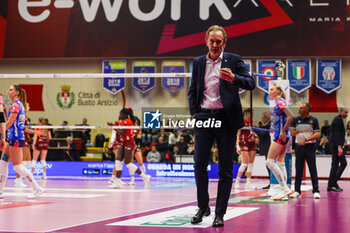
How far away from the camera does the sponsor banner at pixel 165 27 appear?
22.6 m

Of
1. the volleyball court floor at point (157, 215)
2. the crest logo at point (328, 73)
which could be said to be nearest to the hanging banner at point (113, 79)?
the crest logo at point (328, 73)

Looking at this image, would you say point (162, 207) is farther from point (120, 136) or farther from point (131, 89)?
point (131, 89)

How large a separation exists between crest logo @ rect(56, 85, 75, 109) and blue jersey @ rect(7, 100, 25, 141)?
574 inches

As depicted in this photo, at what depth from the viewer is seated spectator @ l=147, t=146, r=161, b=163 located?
19750 millimetres

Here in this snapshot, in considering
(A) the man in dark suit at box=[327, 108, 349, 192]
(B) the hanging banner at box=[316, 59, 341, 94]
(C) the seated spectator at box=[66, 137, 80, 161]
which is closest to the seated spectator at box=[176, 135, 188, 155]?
(C) the seated spectator at box=[66, 137, 80, 161]

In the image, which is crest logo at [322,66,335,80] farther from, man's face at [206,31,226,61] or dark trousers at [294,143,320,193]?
man's face at [206,31,226,61]

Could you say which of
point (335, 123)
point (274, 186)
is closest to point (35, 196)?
point (274, 186)

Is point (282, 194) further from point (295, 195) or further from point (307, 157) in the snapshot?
point (307, 157)

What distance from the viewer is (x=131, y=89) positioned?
80.9 feet

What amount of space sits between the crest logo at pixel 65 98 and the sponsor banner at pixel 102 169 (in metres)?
4.49

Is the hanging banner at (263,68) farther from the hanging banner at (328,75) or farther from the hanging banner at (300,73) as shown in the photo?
the hanging banner at (328,75)

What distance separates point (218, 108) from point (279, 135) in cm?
419

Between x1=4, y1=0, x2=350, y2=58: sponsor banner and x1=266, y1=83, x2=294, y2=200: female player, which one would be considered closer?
x1=266, y1=83, x2=294, y2=200: female player

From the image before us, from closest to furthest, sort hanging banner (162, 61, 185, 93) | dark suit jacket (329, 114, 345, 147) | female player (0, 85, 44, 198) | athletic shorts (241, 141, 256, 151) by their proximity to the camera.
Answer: female player (0, 85, 44, 198), dark suit jacket (329, 114, 345, 147), athletic shorts (241, 141, 256, 151), hanging banner (162, 61, 185, 93)
